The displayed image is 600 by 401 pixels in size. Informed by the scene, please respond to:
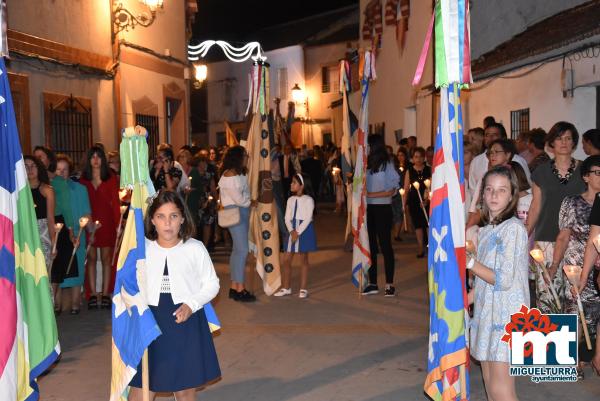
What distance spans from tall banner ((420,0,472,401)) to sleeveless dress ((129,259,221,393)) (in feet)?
5.16

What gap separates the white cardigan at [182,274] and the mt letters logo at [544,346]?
195cm

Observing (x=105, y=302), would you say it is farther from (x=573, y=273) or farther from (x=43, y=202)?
(x=573, y=273)

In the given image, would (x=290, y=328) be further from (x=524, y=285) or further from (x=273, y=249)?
(x=524, y=285)

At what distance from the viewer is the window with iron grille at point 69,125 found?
44.2ft

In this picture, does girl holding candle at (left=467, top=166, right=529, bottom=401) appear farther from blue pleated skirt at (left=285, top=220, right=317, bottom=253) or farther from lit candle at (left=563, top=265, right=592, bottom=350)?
blue pleated skirt at (left=285, top=220, right=317, bottom=253)

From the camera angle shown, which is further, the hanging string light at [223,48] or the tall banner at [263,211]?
the hanging string light at [223,48]

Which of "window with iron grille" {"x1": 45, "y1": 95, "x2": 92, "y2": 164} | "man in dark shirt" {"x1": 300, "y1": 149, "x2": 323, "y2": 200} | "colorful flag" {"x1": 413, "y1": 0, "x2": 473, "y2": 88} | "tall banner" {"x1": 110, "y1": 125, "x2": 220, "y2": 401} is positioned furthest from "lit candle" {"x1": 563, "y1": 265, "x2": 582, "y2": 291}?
"man in dark shirt" {"x1": 300, "y1": 149, "x2": 323, "y2": 200}

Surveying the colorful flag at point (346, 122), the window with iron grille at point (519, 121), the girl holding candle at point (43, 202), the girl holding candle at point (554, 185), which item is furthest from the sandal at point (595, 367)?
the window with iron grille at point (519, 121)

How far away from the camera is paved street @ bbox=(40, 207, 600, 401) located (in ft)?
21.2

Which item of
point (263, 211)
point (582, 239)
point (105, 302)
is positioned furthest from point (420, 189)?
point (582, 239)

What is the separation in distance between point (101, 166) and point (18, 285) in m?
5.28

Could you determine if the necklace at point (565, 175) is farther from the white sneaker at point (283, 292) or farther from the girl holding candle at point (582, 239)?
the white sneaker at point (283, 292)

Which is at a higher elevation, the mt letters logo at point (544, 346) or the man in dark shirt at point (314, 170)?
the man in dark shirt at point (314, 170)

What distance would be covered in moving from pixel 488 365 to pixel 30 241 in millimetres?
2963
